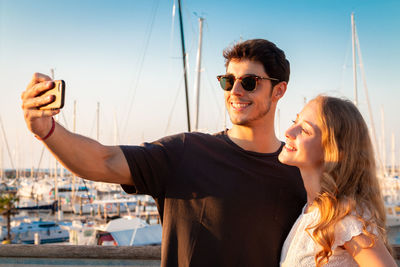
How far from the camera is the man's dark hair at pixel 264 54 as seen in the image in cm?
247

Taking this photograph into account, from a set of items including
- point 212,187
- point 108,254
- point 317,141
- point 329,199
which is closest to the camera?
point 329,199

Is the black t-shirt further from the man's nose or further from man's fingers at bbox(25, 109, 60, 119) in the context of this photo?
man's fingers at bbox(25, 109, 60, 119)

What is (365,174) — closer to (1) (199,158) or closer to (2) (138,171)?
(1) (199,158)

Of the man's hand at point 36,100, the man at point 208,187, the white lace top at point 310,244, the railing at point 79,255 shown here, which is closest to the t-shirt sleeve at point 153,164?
the man at point 208,187

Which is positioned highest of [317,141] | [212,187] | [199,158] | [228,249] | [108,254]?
[317,141]

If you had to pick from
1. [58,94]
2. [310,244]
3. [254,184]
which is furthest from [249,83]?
[58,94]

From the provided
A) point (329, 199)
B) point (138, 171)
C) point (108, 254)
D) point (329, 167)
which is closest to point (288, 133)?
point (329, 167)

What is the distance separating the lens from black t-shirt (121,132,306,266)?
6.63 ft

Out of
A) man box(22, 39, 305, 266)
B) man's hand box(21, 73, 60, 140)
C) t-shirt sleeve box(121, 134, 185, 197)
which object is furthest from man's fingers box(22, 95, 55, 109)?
t-shirt sleeve box(121, 134, 185, 197)

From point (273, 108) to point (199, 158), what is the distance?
0.75 meters

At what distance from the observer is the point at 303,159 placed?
1971 millimetres

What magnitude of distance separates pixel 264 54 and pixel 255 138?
0.59m

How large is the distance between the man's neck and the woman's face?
1.15 feet

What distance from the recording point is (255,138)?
2391 mm
